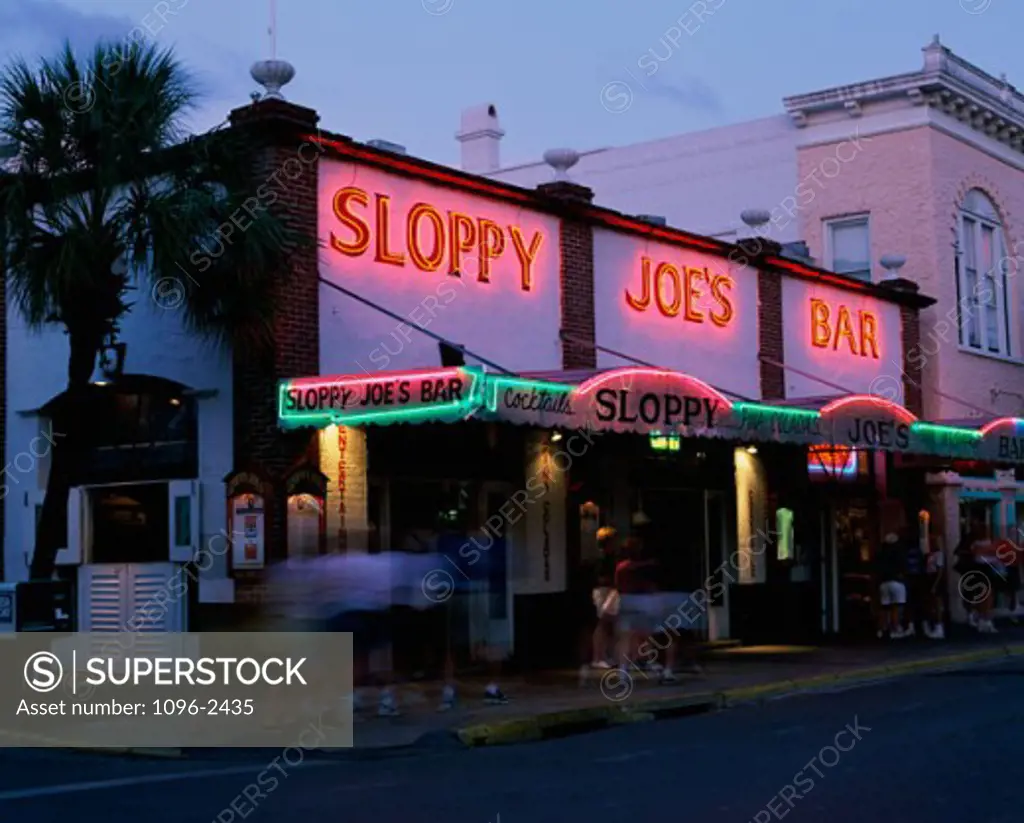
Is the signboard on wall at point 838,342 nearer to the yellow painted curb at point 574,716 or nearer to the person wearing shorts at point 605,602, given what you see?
the person wearing shorts at point 605,602

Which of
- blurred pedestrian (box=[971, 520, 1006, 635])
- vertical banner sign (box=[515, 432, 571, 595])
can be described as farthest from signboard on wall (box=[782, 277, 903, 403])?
vertical banner sign (box=[515, 432, 571, 595])

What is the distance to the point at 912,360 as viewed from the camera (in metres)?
27.0

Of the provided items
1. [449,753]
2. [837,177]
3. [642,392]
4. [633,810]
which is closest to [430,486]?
[642,392]

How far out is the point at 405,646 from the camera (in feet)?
57.2

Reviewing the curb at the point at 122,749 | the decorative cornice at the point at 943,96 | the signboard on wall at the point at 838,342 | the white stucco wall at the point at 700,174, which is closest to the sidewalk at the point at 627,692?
the curb at the point at 122,749

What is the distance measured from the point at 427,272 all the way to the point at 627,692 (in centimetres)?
538

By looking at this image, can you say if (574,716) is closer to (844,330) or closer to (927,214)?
(844,330)

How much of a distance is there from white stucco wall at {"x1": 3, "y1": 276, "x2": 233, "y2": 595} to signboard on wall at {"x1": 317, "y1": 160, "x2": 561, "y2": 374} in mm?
1374

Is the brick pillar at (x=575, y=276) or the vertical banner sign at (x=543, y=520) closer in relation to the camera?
the vertical banner sign at (x=543, y=520)

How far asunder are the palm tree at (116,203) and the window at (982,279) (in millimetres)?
16586

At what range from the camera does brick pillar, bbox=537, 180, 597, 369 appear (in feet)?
65.7

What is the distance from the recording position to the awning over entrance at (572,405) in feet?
49.2

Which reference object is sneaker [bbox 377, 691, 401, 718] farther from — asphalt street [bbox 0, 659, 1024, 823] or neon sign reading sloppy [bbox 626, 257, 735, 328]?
neon sign reading sloppy [bbox 626, 257, 735, 328]

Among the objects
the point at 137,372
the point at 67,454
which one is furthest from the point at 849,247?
the point at 67,454
